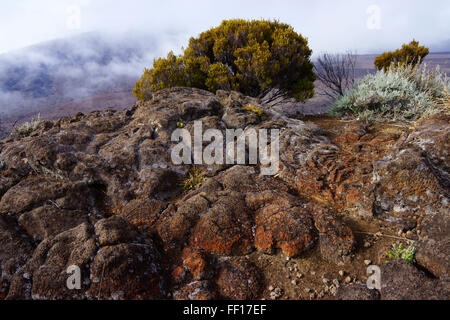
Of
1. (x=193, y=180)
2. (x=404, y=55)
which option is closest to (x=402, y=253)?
(x=193, y=180)

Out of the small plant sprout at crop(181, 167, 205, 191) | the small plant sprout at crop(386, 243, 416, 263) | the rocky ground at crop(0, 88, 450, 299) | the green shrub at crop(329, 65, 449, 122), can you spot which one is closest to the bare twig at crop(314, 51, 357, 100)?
the green shrub at crop(329, 65, 449, 122)

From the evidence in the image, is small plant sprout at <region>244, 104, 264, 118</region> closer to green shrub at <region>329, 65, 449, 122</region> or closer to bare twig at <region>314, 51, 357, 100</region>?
green shrub at <region>329, 65, 449, 122</region>

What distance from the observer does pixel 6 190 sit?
3.92 metres

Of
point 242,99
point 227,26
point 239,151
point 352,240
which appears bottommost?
point 352,240

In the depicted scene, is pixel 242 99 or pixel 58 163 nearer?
pixel 58 163

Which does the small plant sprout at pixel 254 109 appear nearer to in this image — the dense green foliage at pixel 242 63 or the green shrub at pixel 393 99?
the dense green foliage at pixel 242 63

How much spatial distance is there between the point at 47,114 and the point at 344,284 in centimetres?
2701

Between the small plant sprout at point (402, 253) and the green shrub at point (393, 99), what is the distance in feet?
16.9

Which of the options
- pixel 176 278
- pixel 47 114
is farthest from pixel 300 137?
pixel 47 114

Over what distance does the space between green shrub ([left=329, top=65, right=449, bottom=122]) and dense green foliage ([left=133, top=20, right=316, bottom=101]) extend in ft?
6.53

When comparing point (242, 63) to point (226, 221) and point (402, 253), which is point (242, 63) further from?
point (402, 253)
